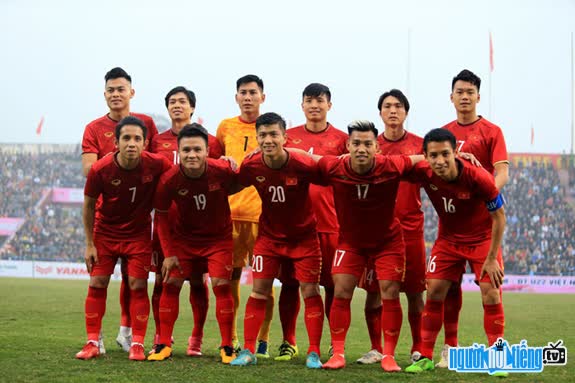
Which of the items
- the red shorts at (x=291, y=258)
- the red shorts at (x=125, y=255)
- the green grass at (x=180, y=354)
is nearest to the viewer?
the green grass at (x=180, y=354)

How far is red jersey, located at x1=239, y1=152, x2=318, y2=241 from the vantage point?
291 inches

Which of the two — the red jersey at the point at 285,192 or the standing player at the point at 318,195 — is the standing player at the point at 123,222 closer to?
the red jersey at the point at 285,192

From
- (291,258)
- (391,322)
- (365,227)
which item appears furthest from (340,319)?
(365,227)

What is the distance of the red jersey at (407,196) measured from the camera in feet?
26.3

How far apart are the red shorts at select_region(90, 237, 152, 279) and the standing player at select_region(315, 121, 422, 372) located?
1985mm

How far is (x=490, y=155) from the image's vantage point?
25.0 feet

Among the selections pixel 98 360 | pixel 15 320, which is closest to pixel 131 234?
pixel 98 360

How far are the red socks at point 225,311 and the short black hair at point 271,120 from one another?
5.61ft

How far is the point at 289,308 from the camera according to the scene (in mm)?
8328

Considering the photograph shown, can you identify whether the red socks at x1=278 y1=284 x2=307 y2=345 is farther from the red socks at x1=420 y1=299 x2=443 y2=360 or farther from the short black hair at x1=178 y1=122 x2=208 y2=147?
the short black hair at x1=178 y1=122 x2=208 y2=147

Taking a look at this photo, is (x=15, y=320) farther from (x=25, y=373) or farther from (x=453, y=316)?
(x=453, y=316)

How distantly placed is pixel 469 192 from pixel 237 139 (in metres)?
3.01

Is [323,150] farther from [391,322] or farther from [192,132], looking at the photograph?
[391,322]

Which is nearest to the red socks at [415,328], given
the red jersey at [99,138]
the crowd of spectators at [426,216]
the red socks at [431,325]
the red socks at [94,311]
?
the red socks at [431,325]
